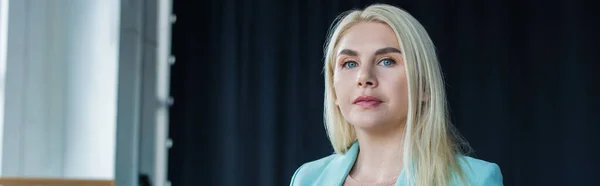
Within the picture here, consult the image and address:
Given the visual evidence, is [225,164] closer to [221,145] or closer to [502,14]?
[221,145]

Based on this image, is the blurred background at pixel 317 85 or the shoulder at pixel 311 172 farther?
the blurred background at pixel 317 85

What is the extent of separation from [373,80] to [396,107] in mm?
52

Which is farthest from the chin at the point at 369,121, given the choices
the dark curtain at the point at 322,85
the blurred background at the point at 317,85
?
the dark curtain at the point at 322,85

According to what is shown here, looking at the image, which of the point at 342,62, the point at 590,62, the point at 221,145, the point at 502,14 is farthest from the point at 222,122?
the point at 342,62

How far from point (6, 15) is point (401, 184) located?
4.28 feet

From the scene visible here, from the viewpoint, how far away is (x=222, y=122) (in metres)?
3.84

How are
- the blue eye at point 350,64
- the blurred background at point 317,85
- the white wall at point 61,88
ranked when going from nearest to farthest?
the blue eye at point 350,64 < the white wall at point 61,88 < the blurred background at point 317,85

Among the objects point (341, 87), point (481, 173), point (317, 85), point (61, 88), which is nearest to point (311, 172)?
point (341, 87)

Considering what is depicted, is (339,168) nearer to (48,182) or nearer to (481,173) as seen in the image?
(481,173)

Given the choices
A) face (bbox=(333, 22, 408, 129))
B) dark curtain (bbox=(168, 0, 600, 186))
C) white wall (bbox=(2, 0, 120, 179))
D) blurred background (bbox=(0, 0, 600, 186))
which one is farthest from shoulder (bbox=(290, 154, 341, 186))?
dark curtain (bbox=(168, 0, 600, 186))

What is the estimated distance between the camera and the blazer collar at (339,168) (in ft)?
4.13

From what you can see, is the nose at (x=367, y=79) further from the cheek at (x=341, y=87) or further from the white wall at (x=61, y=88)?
the white wall at (x=61, y=88)

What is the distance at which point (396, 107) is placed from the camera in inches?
46.5

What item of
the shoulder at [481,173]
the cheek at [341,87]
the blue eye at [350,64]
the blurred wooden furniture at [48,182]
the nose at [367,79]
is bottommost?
the blurred wooden furniture at [48,182]
